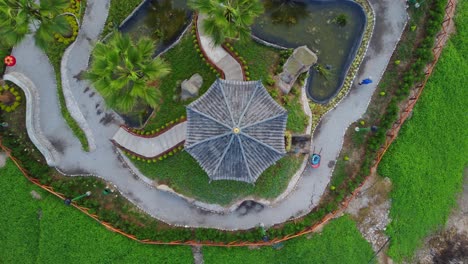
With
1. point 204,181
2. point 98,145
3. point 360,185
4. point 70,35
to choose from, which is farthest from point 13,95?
point 360,185

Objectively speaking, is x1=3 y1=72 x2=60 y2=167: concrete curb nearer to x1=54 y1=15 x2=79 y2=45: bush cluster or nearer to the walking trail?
x1=54 y1=15 x2=79 y2=45: bush cluster

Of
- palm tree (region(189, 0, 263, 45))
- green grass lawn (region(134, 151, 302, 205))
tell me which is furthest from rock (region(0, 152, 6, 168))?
palm tree (region(189, 0, 263, 45))

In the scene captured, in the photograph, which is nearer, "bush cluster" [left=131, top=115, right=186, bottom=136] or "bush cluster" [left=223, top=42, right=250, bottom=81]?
"bush cluster" [left=131, top=115, right=186, bottom=136]

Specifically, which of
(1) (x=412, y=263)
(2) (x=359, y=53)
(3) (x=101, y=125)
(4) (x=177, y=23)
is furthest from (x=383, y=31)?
(3) (x=101, y=125)

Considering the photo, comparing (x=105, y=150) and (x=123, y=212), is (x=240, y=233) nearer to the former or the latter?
(x=123, y=212)

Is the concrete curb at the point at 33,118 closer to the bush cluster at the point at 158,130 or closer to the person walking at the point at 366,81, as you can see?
the bush cluster at the point at 158,130

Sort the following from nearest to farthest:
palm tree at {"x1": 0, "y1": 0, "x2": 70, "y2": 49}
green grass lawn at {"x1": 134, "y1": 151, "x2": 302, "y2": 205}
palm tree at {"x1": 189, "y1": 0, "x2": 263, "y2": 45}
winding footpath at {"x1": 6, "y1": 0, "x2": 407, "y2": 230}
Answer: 1. palm tree at {"x1": 0, "y1": 0, "x2": 70, "y2": 49}
2. palm tree at {"x1": 189, "y1": 0, "x2": 263, "y2": 45}
3. green grass lawn at {"x1": 134, "y1": 151, "x2": 302, "y2": 205}
4. winding footpath at {"x1": 6, "y1": 0, "x2": 407, "y2": 230}

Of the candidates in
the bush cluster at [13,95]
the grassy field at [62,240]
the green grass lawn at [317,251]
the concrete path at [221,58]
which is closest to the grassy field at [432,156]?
the green grass lawn at [317,251]

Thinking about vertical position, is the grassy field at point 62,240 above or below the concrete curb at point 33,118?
below
